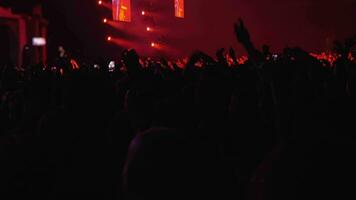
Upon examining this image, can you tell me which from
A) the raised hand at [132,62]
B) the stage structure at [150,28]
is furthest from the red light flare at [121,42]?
the raised hand at [132,62]

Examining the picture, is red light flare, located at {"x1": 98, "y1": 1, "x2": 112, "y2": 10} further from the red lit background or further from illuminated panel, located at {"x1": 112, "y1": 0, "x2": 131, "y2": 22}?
illuminated panel, located at {"x1": 112, "y1": 0, "x2": 131, "y2": 22}

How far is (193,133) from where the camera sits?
7.48ft

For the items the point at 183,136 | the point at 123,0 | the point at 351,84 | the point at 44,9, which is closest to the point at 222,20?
the point at 123,0

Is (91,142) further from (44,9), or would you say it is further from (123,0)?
(44,9)

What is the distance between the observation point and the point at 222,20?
22.3m

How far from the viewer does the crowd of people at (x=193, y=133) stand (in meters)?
1.95

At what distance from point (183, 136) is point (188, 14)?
20.8 meters

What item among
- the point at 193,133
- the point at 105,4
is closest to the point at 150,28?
the point at 105,4

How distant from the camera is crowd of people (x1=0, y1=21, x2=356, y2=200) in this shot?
195 cm

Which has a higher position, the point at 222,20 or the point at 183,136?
the point at 222,20

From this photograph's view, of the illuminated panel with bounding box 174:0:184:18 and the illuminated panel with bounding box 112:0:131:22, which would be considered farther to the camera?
the illuminated panel with bounding box 174:0:184:18

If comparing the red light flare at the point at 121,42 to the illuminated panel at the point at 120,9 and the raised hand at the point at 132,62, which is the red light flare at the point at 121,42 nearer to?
the illuminated panel at the point at 120,9

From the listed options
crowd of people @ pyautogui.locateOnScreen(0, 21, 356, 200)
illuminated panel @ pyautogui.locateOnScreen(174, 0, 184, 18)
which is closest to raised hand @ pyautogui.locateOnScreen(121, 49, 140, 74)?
crowd of people @ pyautogui.locateOnScreen(0, 21, 356, 200)

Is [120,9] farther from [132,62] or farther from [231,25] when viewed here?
[132,62]
